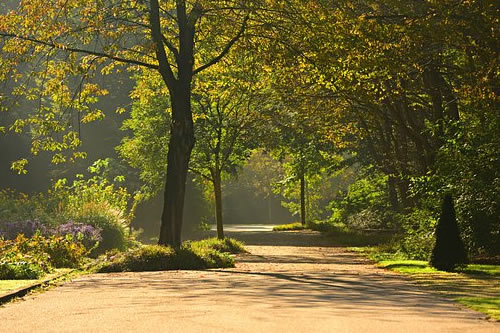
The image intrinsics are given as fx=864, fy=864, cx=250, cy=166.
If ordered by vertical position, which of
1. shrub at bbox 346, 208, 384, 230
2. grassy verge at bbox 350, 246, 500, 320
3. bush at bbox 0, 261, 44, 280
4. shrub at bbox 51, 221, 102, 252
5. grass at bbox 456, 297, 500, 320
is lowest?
grass at bbox 456, 297, 500, 320

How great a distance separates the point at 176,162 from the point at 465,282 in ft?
30.1

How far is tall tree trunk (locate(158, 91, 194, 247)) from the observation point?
914 inches

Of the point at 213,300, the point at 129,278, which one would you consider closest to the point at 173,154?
the point at 129,278

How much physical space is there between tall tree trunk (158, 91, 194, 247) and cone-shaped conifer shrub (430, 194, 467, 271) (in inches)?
284

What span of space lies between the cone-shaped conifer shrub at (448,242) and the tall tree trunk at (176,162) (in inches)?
284

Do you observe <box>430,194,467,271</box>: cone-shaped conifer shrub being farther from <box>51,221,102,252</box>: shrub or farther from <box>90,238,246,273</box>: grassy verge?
<box>51,221,102,252</box>: shrub

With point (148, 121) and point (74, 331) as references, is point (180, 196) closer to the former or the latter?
point (74, 331)

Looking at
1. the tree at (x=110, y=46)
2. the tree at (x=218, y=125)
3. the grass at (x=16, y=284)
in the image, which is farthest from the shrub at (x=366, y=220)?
the grass at (x=16, y=284)

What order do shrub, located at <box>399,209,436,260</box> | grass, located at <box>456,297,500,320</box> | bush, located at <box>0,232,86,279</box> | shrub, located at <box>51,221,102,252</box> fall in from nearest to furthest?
grass, located at <box>456,297,500,320</box>
bush, located at <box>0,232,86,279</box>
shrub, located at <box>399,209,436,260</box>
shrub, located at <box>51,221,102,252</box>

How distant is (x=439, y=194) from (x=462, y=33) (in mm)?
4382

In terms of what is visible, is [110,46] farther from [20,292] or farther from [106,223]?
[20,292]

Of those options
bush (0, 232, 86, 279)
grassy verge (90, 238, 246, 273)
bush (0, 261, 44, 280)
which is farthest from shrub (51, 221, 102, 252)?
bush (0, 261, 44, 280)

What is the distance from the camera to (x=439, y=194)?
22.8m

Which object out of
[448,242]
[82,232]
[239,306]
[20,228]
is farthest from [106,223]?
[239,306]
